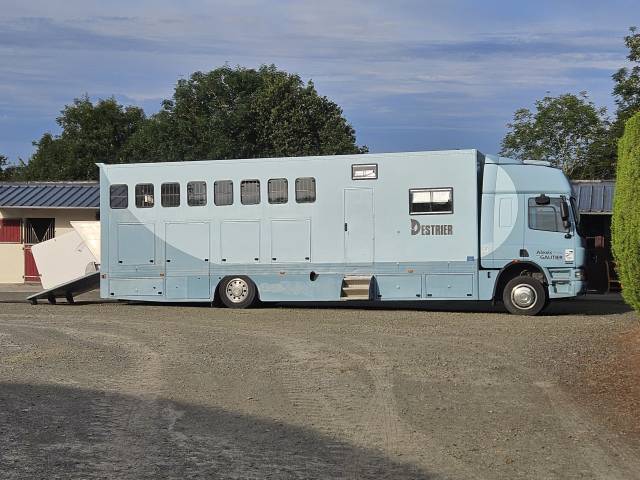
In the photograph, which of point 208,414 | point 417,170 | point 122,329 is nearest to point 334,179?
point 417,170

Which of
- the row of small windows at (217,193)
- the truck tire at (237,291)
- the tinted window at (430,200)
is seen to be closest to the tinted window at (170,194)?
the row of small windows at (217,193)

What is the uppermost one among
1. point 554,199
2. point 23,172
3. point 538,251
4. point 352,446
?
point 23,172

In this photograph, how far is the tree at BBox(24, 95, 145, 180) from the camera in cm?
4928

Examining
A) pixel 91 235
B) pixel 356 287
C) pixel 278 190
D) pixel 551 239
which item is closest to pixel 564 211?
pixel 551 239

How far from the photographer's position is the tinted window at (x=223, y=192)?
1916 cm

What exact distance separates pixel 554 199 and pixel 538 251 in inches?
45.8

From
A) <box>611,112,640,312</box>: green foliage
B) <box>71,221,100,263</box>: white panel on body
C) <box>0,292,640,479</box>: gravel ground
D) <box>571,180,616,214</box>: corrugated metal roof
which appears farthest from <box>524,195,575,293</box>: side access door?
<box>71,221,100,263</box>: white panel on body

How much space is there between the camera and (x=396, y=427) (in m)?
7.66

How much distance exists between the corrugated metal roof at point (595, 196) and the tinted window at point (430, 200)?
7977mm

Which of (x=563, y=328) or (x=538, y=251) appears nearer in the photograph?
(x=563, y=328)

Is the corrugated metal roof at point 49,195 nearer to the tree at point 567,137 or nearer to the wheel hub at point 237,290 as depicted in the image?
the wheel hub at point 237,290

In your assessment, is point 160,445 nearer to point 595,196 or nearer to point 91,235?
point 91,235

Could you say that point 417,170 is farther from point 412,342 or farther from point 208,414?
point 208,414

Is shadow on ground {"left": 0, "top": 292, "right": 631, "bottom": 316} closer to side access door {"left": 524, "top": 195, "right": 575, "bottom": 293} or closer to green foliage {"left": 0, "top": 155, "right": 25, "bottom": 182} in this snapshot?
side access door {"left": 524, "top": 195, "right": 575, "bottom": 293}
